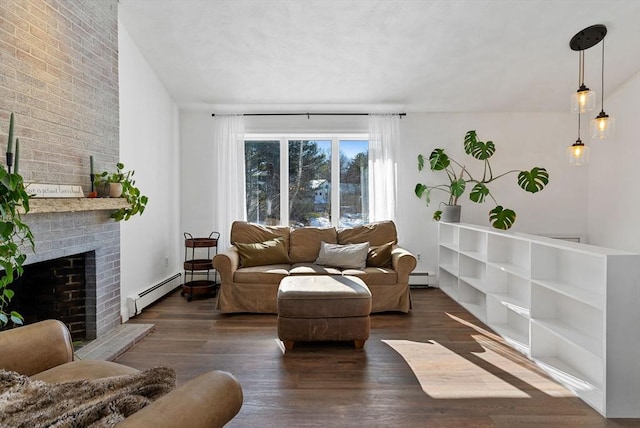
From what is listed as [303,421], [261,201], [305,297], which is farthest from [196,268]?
[303,421]

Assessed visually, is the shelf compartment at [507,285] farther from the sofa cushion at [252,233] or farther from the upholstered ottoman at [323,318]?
the sofa cushion at [252,233]

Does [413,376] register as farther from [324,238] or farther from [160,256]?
[160,256]

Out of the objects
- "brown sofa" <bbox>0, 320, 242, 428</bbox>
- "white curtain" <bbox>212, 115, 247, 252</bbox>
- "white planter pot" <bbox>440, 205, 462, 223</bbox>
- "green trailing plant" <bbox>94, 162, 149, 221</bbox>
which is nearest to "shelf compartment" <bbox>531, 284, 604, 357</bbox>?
"white planter pot" <bbox>440, 205, 462, 223</bbox>

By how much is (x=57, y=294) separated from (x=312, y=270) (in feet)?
7.28

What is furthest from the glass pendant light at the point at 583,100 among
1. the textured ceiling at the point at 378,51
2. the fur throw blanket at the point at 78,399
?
the fur throw blanket at the point at 78,399

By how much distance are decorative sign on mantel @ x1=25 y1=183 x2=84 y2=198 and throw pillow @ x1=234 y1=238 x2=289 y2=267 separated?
173 cm

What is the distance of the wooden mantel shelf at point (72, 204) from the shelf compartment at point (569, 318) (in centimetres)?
330

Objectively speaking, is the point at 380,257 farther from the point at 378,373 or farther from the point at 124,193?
the point at 124,193

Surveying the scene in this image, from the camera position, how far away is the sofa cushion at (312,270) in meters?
3.83

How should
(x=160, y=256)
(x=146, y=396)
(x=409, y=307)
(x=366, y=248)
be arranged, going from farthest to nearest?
(x=160, y=256) < (x=366, y=248) < (x=409, y=307) < (x=146, y=396)

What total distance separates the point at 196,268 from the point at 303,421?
8.91 feet

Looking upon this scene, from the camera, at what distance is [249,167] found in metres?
5.07

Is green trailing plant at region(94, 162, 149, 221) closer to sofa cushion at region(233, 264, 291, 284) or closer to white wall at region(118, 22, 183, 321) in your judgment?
white wall at region(118, 22, 183, 321)

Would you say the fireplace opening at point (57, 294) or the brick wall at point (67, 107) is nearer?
the brick wall at point (67, 107)
